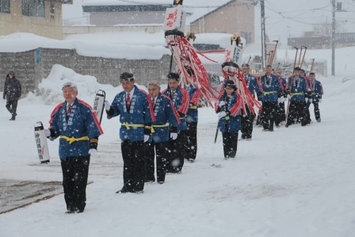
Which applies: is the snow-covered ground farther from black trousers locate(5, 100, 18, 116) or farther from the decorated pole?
black trousers locate(5, 100, 18, 116)

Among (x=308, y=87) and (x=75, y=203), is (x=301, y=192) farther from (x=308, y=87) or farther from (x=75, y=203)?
(x=308, y=87)

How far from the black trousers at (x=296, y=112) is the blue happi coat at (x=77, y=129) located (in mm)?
12230

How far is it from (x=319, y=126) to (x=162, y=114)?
9611 millimetres

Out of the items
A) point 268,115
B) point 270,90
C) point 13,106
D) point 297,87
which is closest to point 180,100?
point 268,115

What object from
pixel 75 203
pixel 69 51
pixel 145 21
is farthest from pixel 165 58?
pixel 75 203

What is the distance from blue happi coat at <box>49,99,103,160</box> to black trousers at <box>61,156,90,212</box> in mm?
87

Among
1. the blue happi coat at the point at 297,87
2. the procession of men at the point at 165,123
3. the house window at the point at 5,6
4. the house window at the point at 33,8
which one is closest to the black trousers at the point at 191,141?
the procession of men at the point at 165,123

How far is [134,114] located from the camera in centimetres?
886

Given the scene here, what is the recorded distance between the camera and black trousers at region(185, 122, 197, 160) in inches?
476

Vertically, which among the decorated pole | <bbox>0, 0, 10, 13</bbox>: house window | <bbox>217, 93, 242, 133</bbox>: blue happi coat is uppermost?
<bbox>0, 0, 10, 13</bbox>: house window

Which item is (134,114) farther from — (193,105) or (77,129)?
(193,105)

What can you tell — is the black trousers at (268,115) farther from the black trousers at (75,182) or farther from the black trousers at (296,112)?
the black trousers at (75,182)

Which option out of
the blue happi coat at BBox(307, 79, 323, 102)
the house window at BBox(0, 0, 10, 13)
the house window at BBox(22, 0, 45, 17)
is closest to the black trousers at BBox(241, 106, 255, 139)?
the blue happi coat at BBox(307, 79, 323, 102)

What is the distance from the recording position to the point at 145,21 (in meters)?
49.9
